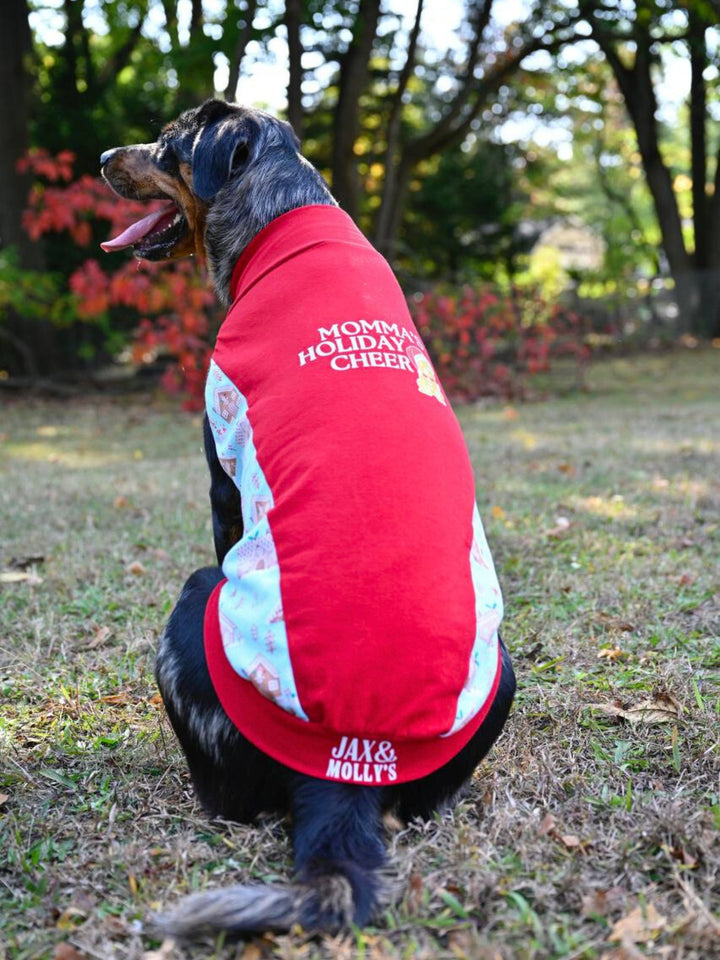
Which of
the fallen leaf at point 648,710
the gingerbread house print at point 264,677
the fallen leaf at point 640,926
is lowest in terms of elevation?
the fallen leaf at point 648,710

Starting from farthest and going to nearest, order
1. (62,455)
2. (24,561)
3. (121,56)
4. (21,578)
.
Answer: (121,56), (62,455), (24,561), (21,578)

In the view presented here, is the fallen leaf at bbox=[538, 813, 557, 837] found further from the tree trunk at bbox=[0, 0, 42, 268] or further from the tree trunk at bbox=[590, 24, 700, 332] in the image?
the tree trunk at bbox=[590, 24, 700, 332]

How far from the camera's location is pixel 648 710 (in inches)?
110

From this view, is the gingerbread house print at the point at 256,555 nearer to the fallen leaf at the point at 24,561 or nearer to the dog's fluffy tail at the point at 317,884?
the dog's fluffy tail at the point at 317,884

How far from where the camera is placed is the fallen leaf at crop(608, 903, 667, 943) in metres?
1.76

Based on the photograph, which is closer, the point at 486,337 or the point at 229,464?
the point at 229,464

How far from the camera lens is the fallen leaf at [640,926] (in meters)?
1.76

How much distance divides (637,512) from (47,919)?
411 centimetres

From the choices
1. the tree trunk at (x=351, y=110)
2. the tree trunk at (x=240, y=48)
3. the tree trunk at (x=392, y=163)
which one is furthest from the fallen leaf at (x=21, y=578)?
the tree trunk at (x=392, y=163)

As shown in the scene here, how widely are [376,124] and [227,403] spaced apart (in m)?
19.9

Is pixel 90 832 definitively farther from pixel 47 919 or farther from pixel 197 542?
pixel 197 542

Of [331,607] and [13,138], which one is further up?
[13,138]

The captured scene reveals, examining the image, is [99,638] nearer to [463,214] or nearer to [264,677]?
[264,677]

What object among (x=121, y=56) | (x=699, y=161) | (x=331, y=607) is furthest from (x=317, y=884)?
(x=699, y=161)
